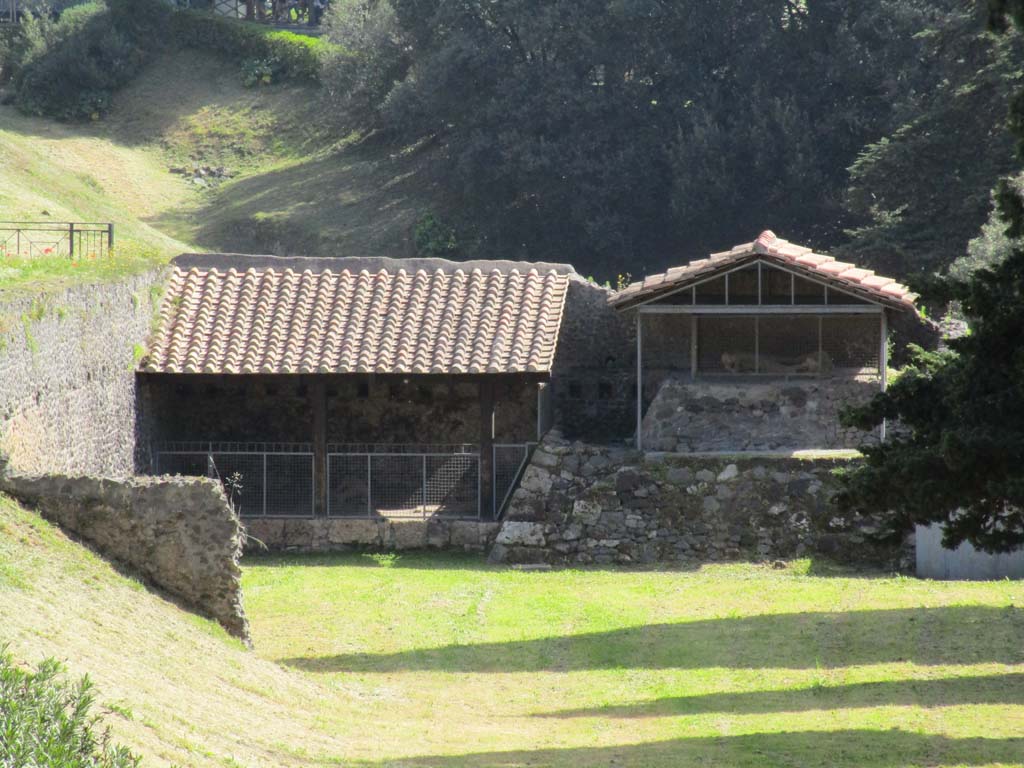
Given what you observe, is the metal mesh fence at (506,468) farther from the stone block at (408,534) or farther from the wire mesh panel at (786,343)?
the wire mesh panel at (786,343)

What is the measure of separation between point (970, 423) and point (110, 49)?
53.4 m

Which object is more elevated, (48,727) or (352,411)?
(352,411)

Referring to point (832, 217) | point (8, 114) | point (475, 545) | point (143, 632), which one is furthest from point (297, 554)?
point (8, 114)

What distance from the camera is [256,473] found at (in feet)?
82.6

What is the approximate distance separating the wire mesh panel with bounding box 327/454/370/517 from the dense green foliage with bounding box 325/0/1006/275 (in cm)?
2410

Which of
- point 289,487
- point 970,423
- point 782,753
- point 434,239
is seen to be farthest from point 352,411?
point 434,239

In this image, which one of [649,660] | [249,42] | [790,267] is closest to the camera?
[649,660]

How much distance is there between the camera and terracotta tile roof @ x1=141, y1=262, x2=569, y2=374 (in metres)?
24.6

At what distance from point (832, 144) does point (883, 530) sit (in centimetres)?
3544

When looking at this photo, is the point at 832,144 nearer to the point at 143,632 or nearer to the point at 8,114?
the point at 8,114

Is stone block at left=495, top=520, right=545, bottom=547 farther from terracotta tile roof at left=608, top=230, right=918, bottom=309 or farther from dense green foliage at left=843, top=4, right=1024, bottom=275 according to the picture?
dense green foliage at left=843, top=4, right=1024, bottom=275

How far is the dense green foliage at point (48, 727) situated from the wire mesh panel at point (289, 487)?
595 inches

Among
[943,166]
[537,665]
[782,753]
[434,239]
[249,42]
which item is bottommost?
[537,665]

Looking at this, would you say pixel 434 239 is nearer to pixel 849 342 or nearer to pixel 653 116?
pixel 653 116
